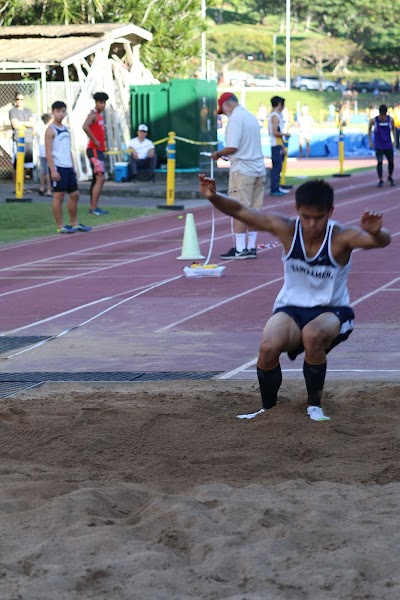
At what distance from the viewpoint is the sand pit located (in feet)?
13.4

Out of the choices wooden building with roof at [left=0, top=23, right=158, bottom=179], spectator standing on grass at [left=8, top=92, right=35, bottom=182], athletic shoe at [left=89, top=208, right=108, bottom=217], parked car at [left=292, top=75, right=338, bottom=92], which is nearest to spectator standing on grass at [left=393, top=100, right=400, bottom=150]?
wooden building with roof at [left=0, top=23, right=158, bottom=179]

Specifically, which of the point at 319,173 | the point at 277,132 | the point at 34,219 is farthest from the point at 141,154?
the point at 34,219

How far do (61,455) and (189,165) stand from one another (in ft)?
71.9

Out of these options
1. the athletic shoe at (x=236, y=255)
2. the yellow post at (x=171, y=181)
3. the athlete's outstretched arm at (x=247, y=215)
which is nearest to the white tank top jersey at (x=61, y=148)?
the athletic shoe at (x=236, y=255)

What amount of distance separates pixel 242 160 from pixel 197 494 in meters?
9.52

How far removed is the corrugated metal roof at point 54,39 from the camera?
2673 cm

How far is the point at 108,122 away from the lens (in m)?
28.1

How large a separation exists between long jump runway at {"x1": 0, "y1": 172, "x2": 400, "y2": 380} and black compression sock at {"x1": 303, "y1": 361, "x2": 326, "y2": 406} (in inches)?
48.3

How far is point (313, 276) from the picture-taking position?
6.66 meters

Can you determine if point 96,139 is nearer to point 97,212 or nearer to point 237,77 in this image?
point 97,212

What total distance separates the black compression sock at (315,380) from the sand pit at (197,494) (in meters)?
0.14

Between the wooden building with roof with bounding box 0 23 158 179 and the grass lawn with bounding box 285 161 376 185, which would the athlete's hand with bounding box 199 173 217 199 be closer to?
the wooden building with roof with bounding box 0 23 158 179

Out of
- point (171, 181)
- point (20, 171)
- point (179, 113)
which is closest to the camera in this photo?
point (171, 181)

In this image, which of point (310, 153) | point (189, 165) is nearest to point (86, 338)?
point (189, 165)
